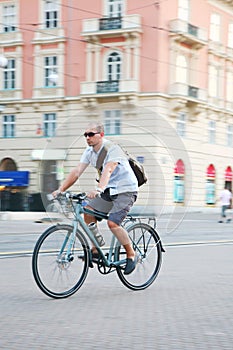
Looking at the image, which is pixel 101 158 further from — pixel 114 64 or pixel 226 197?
pixel 114 64

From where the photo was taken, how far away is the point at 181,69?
37438mm

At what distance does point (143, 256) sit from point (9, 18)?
3374cm

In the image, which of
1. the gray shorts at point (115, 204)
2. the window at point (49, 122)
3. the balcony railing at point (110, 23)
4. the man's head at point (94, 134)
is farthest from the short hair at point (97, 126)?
the balcony railing at point (110, 23)

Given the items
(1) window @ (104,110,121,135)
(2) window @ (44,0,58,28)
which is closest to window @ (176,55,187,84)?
(2) window @ (44,0,58,28)

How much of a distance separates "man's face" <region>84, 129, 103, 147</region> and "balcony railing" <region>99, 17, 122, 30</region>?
2994 cm

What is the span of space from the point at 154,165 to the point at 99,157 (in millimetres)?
933

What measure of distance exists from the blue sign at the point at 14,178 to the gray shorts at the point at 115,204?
29.0 meters

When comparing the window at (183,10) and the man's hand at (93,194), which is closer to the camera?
the man's hand at (93,194)

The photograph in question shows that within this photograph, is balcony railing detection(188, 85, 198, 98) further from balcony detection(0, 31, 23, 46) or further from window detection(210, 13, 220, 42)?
balcony detection(0, 31, 23, 46)

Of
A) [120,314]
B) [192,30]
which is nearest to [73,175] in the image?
[120,314]

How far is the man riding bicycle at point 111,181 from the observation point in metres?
6.74

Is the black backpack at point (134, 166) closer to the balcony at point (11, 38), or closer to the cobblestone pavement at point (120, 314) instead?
the cobblestone pavement at point (120, 314)

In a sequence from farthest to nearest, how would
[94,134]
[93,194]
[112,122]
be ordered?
[112,122] < [94,134] < [93,194]

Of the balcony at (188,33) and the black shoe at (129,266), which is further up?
the balcony at (188,33)
